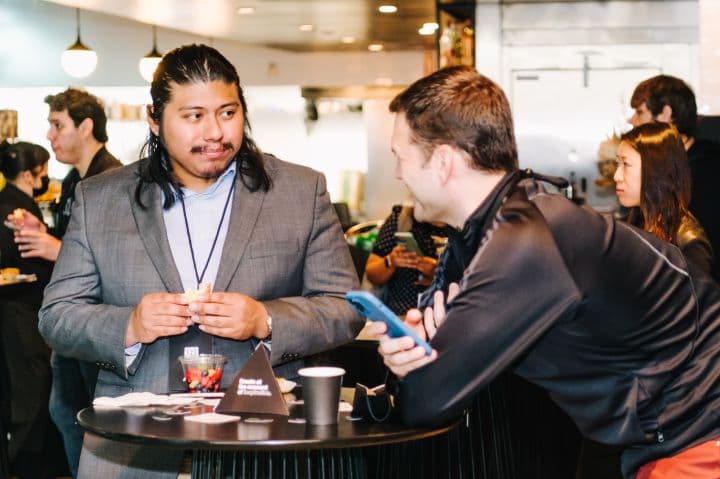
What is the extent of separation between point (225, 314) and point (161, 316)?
0.49ft

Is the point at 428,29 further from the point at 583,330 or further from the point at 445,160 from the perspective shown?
the point at 583,330

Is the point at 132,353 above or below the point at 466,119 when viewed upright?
below

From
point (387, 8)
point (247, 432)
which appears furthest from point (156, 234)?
point (387, 8)

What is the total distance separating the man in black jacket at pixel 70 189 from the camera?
16.8 ft

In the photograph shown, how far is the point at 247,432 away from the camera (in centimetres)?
228

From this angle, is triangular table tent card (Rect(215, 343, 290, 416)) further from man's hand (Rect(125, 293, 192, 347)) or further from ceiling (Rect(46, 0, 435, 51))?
ceiling (Rect(46, 0, 435, 51))

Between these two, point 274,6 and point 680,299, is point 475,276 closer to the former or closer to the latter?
point 680,299

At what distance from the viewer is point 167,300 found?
2.65m

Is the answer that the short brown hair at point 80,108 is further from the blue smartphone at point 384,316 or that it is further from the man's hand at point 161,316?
the blue smartphone at point 384,316

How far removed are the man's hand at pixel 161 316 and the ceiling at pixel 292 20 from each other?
6824 millimetres

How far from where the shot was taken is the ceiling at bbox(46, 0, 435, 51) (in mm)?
9984

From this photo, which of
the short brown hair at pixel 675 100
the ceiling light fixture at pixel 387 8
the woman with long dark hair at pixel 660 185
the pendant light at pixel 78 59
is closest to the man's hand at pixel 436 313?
the woman with long dark hair at pixel 660 185

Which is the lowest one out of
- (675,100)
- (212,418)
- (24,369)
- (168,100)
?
(24,369)

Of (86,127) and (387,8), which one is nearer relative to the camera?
(86,127)
